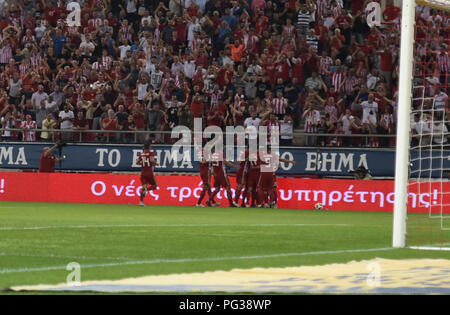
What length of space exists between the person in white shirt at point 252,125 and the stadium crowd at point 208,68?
0.14ft

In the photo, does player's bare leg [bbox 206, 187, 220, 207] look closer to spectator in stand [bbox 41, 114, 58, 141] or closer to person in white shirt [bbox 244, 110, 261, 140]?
person in white shirt [bbox 244, 110, 261, 140]

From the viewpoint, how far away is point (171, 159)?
94.0ft

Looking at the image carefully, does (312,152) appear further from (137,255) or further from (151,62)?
(137,255)

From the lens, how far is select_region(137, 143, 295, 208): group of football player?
2639 cm

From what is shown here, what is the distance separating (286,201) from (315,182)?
97cm

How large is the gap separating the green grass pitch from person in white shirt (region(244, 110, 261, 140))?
592 cm

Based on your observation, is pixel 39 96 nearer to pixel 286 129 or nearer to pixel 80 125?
pixel 80 125

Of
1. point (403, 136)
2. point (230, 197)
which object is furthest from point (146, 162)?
point (403, 136)

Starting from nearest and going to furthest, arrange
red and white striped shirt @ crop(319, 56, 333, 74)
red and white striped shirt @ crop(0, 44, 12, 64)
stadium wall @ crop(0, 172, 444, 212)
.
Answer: stadium wall @ crop(0, 172, 444, 212) < red and white striped shirt @ crop(319, 56, 333, 74) < red and white striped shirt @ crop(0, 44, 12, 64)

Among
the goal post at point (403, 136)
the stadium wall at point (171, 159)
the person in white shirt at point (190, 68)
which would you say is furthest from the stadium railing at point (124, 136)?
the goal post at point (403, 136)

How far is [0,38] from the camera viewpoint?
32.9 meters

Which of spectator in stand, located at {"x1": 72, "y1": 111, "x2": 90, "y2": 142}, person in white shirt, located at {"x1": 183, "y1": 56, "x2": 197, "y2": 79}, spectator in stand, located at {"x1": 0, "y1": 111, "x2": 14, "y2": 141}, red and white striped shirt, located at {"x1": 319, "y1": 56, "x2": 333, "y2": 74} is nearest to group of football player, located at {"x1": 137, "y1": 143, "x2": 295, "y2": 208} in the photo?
red and white striped shirt, located at {"x1": 319, "y1": 56, "x2": 333, "y2": 74}

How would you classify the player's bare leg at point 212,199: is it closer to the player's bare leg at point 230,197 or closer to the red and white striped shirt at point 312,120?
the player's bare leg at point 230,197
